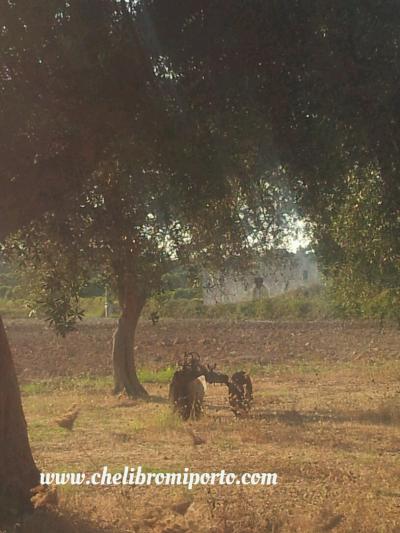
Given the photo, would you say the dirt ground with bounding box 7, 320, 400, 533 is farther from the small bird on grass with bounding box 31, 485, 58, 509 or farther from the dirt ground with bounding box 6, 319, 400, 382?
the dirt ground with bounding box 6, 319, 400, 382

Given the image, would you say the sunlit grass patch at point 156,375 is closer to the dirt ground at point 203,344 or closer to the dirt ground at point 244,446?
the dirt ground at point 244,446

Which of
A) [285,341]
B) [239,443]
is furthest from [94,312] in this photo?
[239,443]

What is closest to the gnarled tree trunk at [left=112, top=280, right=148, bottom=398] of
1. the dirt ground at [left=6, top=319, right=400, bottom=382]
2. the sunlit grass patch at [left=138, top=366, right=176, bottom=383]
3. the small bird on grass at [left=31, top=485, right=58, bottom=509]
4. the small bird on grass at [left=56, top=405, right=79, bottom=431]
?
the sunlit grass patch at [left=138, top=366, right=176, bottom=383]

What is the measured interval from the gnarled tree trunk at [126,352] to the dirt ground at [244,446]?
1.77 feet

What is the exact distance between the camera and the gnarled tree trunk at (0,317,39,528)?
6609mm

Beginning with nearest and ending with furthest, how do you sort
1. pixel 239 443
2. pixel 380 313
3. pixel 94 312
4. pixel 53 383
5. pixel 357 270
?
pixel 239 443 → pixel 357 270 → pixel 380 313 → pixel 53 383 → pixel 94 312

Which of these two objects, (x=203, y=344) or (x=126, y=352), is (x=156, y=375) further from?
(x=203, y=344)

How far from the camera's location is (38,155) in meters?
6.22

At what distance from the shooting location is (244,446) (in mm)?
10625

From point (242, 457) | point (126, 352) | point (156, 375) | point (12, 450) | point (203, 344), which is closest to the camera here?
point (12, 450)

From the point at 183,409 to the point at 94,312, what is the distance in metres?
29.1

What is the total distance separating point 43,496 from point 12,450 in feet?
1.82

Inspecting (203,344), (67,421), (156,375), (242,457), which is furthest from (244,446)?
(203,344)

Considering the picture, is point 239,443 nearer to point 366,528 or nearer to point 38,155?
point 366,528
